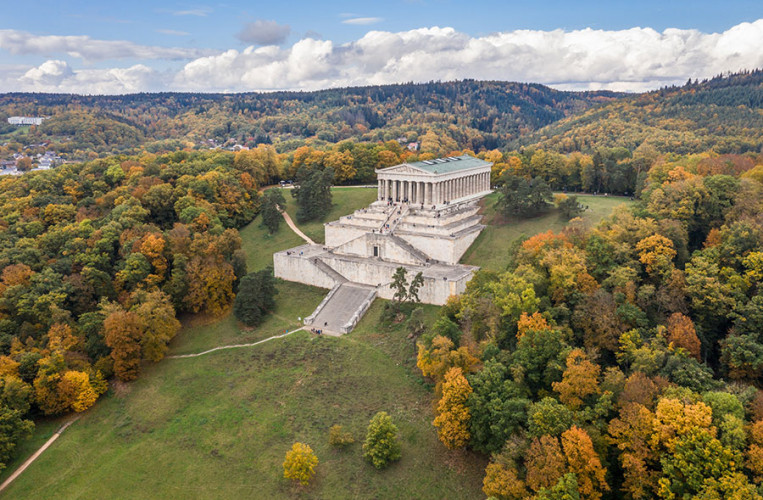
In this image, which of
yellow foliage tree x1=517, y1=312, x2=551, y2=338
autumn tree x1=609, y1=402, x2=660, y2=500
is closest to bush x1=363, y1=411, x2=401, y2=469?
yellow foliage tree x1=517, y1=312, x2=551, y2=338

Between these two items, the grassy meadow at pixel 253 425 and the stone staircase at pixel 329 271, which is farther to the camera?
the stone staircase at pixel 329 271

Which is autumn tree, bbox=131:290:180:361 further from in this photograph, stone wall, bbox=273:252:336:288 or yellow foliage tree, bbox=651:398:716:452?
yellow foliage tree, bbox=651:398:716:452

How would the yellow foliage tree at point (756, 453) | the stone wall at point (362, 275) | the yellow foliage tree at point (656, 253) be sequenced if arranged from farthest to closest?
1. the stone wall at point (362, 275)
2. the yellow foliage tree at point (656, 253)
3. the yellow foliage tree at point (756, 453)

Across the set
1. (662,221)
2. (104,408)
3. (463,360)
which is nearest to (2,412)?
(104,408)

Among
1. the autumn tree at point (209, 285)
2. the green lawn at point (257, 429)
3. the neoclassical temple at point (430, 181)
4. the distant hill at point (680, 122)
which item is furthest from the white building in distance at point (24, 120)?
the green lawn at point (257, 429)

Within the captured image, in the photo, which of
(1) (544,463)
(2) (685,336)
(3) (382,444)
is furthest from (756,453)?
(3) (382,444)

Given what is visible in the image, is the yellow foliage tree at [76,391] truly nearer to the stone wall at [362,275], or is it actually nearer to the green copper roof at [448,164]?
the stone wall at [362,275]
